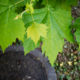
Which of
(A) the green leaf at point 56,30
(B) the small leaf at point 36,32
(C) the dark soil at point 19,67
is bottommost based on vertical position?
(C) the dark soil at point 19,67

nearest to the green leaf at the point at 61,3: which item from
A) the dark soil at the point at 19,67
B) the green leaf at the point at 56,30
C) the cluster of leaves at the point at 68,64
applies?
the green leaf at the point at 56,30

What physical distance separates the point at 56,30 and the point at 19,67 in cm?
130

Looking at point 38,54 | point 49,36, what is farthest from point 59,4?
point 38,54

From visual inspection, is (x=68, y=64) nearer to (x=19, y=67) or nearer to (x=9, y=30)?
(x=19, y=67)

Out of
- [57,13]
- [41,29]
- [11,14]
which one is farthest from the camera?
[57,13]

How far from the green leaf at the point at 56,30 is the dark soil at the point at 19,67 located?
108cm

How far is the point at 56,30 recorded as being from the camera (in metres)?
0.81

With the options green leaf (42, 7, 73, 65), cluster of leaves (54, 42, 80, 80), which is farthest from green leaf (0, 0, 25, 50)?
cluster of leaves (54, 42, 80, 80)

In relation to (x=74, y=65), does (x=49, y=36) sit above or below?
above

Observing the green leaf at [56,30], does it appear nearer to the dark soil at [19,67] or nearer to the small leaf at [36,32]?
the small leaf at [36,32]

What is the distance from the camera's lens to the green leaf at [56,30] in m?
0.77

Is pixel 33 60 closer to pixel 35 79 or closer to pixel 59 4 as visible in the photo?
pixel 35 79

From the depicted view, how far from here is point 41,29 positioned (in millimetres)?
523

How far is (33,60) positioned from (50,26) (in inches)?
50.3
